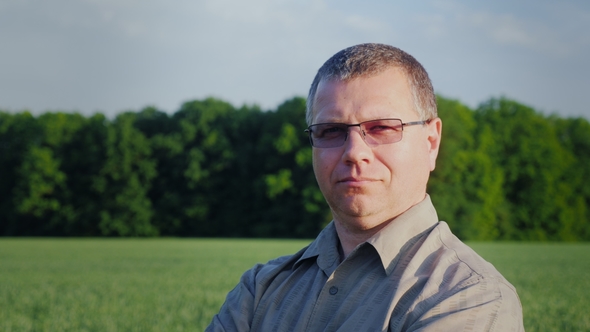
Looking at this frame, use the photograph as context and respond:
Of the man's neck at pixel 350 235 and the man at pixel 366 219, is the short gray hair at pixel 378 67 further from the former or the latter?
the man's neck at pixel 350 235

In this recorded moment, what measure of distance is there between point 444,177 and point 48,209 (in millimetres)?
39302

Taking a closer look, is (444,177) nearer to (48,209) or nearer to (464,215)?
(464,215)

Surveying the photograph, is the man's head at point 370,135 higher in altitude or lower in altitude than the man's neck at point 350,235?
higher

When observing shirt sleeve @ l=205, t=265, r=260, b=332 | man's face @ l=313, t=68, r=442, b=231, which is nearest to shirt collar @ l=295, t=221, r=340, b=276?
man's face @ l=313, t=68, r=442, b=231

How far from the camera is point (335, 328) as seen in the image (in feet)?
7.74

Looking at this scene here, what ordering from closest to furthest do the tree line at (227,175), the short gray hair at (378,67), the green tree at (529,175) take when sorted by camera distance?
the short gray hair at (378,67)
the tree line at (227,175)
the green tree at (529,175)

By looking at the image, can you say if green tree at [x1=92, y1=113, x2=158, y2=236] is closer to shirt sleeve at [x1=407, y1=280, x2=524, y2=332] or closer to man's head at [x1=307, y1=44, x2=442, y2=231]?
man's head at [x1=307, y1=44, x2=442, y2=231]

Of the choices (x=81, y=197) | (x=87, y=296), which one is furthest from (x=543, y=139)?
(x=87, y=296)

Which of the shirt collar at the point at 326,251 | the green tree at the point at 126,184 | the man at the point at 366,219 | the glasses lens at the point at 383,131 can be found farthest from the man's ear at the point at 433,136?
the green tree at the point at 126,184

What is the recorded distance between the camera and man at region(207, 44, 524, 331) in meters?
2.27

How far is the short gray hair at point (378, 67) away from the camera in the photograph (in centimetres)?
249

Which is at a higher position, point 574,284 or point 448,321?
point 448,321

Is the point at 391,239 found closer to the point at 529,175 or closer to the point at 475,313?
the point at 475,313

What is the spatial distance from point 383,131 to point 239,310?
0.94 m
